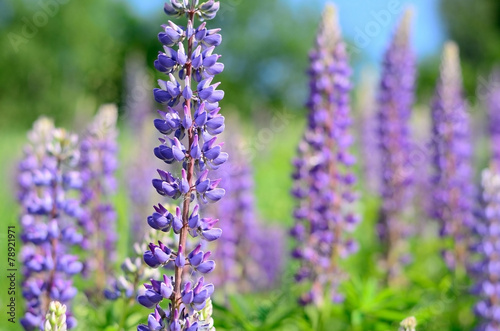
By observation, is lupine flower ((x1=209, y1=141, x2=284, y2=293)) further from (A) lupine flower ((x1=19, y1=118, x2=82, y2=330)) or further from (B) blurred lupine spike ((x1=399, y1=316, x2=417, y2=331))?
(B) blurred lupine spike ((x1=399, y1=316, x2=417, y2=331))

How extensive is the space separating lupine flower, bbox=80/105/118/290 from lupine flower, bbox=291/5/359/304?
1190mm

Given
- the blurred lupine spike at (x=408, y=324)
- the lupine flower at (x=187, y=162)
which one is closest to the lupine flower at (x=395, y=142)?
the blurred lupine spike at (x=408, y=324)

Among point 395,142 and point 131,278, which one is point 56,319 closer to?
point 131,278

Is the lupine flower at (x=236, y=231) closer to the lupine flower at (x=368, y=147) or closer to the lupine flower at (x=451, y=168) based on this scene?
the lupine flower at (x=451, y=168)

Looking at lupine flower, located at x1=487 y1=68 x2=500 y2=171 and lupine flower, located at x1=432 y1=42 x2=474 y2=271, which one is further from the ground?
lupine flower, located at x1=487 y1=68 x2=500 y2=171

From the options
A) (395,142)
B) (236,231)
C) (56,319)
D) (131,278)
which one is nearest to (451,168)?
(395,142)

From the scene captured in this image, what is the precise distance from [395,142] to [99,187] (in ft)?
8.33

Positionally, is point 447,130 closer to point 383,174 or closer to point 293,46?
point 383,174

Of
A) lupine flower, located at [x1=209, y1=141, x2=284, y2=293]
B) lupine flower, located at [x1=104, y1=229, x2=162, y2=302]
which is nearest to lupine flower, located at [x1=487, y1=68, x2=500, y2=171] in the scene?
lupine flower, located at [x1=209, y1=141, x2=284, y2=293]

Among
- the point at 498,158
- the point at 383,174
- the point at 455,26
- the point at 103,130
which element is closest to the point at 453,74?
the point at 383,174

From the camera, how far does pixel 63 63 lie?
36906 mm

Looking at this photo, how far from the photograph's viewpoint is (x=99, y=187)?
4.36 meters

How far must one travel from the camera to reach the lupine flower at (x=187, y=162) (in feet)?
6.72

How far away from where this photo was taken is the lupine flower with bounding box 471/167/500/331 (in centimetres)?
386
